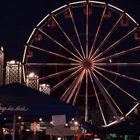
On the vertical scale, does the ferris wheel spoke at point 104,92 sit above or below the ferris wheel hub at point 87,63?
below

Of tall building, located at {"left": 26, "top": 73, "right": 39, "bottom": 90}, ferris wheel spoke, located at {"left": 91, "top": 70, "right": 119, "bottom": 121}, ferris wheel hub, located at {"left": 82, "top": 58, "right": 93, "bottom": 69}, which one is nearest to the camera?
ferris wheel spoke, located at {"left": 91, "top": 70, "right": 119, "bottom": 121}

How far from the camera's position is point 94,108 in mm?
67375

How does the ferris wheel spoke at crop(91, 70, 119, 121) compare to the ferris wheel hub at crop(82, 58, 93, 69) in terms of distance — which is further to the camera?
the ferris wheel hub at crop(82, 58, 93, 69)

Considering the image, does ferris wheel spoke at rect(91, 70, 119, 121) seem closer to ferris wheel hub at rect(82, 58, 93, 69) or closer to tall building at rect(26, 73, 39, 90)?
ferris wheel hub at rect(82, 58, 93, 69)

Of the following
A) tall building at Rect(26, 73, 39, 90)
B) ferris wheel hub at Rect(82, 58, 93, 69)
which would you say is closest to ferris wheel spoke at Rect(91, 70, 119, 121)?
ferris wheel hub at Rect(82, 58, 93, 69)

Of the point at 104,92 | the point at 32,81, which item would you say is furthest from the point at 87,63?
the point at 32,81

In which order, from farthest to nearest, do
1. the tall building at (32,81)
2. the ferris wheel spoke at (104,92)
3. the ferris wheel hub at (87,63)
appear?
1. the tall building at (32,81)
2. the ferris wheel hub at (87,63)
3. the ferris wheel spoke at (104,92)

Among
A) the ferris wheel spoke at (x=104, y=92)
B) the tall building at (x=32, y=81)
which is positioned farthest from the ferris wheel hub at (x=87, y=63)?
the tall building at (x=32, y=81)

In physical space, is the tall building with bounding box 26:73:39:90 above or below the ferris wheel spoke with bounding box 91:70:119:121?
above

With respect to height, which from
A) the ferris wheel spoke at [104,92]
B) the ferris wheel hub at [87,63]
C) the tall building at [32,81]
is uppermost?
the ferris wheel hub at [87,63]

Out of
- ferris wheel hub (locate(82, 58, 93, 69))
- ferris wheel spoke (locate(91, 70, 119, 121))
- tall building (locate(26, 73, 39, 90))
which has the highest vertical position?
ferris wheel hub (locate(82, 58, 93, 69))

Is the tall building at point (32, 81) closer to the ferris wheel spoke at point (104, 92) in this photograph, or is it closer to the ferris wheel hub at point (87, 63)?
the ferris wheel hub at point (87, 63)

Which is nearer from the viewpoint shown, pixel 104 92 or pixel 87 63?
pixel 104 92

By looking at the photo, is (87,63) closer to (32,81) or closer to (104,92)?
(104,92)
